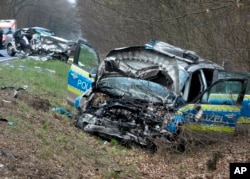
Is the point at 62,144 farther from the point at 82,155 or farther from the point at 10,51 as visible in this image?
the point at 10,51

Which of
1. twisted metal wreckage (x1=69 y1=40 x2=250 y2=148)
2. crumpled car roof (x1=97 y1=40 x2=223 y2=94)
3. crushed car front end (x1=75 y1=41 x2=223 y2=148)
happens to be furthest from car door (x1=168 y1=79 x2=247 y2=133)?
crumpled car roof (x1=97 y1=40 x2=223 y2=94)

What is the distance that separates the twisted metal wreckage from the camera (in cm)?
850

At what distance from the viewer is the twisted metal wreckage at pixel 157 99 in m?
8.50

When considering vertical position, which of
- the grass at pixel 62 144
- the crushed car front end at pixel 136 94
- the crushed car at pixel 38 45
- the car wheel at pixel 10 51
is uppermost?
the crushed car front end at pixel 136 94

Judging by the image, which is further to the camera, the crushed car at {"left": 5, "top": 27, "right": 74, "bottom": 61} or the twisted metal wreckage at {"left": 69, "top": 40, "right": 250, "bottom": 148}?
the crushed car at {"left": 5, "top": 27, "right": 74, "bottom": 61}

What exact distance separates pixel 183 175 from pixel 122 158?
50.2 inches

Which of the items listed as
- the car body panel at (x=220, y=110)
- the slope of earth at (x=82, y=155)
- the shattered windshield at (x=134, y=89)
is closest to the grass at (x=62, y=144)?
the slope of earth at (x=82, y=155)

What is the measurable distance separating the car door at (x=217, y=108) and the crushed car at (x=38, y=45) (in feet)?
54.2

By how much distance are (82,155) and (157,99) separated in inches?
77.3

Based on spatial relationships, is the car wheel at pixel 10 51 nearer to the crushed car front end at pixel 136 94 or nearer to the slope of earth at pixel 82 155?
the slope of earth at pixel 82 155

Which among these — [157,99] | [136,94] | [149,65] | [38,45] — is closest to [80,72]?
[149,65]

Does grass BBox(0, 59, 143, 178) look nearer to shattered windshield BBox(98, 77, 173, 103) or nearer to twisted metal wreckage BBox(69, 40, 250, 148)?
twisted metal wreckage BBox(69, 40, 250, 148)

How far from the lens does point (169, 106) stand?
338 inches

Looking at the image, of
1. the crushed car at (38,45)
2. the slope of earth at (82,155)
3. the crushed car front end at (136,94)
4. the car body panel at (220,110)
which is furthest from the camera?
the crushed car at (38,45)
